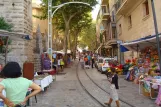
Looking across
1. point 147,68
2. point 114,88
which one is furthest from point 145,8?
point 114,88

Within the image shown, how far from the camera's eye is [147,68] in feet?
44.2

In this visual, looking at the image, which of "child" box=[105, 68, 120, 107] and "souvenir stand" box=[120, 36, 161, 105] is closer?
"child" box=[105, 68, 120, 107]

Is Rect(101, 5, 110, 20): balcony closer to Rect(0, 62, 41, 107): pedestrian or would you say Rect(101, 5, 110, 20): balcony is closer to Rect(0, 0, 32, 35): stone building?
Rect(0, 0, 32, 35): stone building

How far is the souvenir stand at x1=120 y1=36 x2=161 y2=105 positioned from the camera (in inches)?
365

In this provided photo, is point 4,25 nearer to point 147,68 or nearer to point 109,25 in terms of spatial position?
point 147,68

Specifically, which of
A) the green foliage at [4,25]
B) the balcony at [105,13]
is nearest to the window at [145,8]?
the green foliage at [4,25]

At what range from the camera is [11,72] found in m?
3.28

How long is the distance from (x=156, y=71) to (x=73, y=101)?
5.49m

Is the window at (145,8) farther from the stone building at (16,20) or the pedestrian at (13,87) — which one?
the pedestrian at (13,87)

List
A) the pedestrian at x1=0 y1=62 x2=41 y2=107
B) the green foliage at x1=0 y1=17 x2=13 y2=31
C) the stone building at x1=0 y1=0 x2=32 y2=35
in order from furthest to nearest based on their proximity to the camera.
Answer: the stone building at x1=0 y1=0 x2=32 y2=35
the green foliage at x1=0 y1=17 x2=13 y2=31
the pedestrian at x1=0 y1=62 x2=41 y2=107

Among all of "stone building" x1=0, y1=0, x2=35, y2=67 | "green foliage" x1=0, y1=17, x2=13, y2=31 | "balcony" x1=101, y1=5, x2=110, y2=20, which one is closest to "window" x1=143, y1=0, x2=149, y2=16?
"stone building" x1=0, y1=0, x2=35, y2=67

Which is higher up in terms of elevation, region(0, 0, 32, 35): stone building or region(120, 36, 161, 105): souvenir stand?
region(0, 0, 32, 35): stone building

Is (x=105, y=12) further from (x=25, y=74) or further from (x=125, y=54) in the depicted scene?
(x=25, y=74)

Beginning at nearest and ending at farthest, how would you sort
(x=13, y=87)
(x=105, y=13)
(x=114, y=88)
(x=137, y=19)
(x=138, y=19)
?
(x=13, y=87)
(x=114, y=88)
(x=138, y=19)
(x=137, y=19)
(x=105, y=13)
